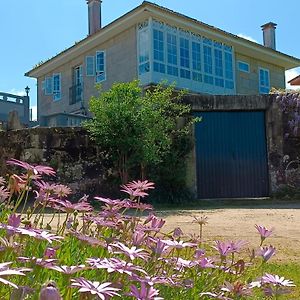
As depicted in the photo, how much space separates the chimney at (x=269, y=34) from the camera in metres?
29.8

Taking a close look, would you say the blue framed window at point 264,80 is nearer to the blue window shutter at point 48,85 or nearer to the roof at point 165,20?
the roof at point 165,20

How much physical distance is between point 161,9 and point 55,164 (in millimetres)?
10737

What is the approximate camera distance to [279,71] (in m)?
28.6

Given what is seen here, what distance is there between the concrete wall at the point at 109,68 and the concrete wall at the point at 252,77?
247 inches

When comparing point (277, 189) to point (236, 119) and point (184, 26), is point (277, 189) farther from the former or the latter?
point (184, 26)

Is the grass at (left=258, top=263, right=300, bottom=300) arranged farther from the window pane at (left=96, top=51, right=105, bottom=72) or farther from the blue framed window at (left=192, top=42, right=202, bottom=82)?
the window pane at (left=96, top=51, right=105, bottom=72)

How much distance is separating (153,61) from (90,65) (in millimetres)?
4797

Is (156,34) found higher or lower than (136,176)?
higher

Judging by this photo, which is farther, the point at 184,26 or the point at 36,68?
the point at 36,68

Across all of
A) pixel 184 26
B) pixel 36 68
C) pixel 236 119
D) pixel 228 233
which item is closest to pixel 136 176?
pixel 236 119

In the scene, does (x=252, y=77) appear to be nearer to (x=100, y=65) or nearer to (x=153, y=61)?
(x=153, y=61)

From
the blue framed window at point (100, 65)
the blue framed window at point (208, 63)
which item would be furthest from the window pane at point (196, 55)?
the blue framed window at point (100, 65)

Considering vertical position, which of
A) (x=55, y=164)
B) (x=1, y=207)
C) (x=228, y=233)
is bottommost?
(x=228, y=233)

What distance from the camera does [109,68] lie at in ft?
79.2
